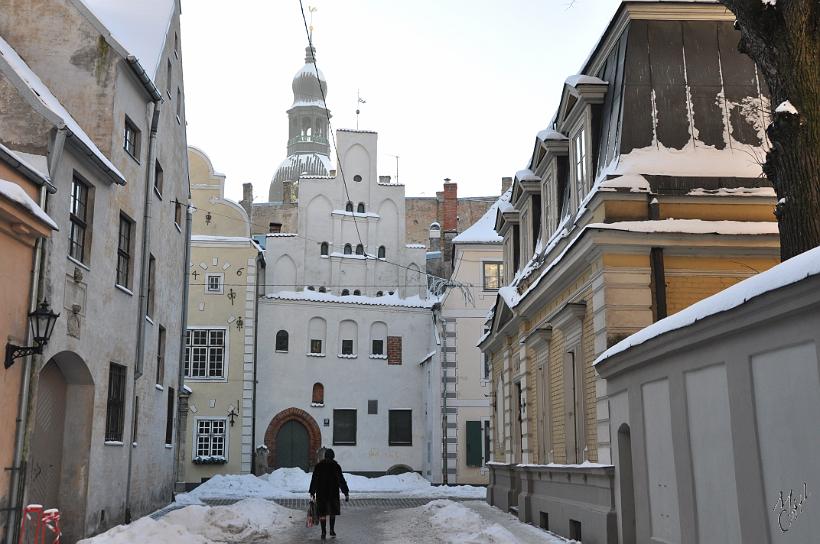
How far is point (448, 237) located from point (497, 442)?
707 inches

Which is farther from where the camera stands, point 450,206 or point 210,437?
point 450,206

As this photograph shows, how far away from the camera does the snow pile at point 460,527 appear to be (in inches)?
601

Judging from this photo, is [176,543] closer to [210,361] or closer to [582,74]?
[582,74]

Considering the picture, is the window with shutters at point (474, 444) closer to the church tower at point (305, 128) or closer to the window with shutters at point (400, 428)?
the window with shutters at point (400, 428)

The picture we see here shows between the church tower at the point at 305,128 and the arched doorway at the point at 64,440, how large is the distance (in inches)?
2893

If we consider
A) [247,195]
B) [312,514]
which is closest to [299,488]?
[312,514]

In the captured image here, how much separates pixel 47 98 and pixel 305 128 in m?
76.7

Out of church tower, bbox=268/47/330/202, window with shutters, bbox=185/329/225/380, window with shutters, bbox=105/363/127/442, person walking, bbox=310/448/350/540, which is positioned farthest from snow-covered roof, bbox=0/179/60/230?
church tower, bbox=268/47/330/202

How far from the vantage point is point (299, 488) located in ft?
110

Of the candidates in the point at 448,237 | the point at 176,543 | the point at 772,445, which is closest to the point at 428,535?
the point at 176,543

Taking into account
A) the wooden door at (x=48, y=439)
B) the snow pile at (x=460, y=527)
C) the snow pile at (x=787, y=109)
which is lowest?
the snow pile at (x=460, y=527)

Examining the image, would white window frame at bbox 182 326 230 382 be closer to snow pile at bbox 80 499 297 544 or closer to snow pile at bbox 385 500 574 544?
snow pile at bbox 385 500 574 544

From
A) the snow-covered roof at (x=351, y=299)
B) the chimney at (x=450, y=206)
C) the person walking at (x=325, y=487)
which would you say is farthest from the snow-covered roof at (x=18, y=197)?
the chimney at (x=450, y=206)
